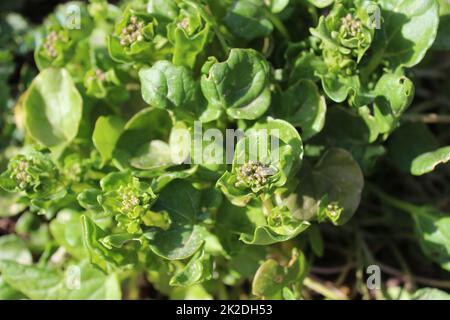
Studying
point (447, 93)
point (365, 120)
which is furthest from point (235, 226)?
point (447, 93)

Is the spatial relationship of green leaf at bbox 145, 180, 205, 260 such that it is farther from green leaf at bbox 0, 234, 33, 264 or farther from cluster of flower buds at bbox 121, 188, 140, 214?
green leaf at bbox 0, 234, 33, 264

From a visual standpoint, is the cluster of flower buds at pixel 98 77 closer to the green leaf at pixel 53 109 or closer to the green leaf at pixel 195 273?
the green leaf at pixel 53 109

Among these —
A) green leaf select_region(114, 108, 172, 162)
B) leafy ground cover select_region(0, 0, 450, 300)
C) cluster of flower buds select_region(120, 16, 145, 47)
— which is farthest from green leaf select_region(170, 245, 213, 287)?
cluster of flower buds select_region(120, 16, 145, 47)

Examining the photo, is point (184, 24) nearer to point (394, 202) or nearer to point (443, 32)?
point (443, 32)

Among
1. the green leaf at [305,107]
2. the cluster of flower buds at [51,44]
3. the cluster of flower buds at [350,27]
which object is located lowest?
the green leaf at [305,107]

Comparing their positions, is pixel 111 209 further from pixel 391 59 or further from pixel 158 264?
pixel 391 59

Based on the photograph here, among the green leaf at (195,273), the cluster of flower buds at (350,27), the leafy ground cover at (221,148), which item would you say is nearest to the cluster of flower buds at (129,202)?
the leafy ground cover at (221,148)

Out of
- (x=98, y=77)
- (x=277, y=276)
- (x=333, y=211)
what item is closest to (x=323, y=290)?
(x=277, y=276)
